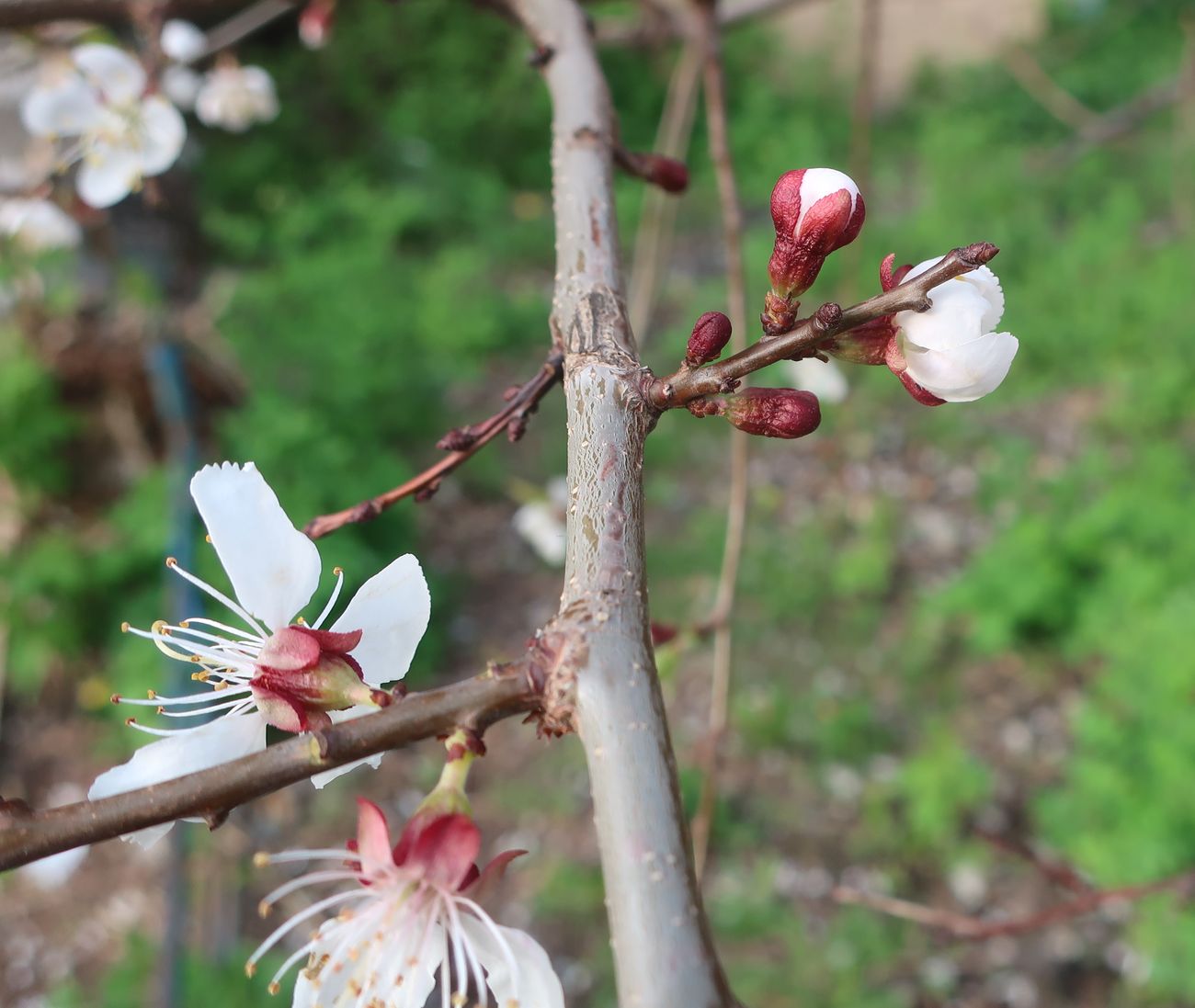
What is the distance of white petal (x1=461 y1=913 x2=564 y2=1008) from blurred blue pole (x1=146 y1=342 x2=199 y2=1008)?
973 millimetres

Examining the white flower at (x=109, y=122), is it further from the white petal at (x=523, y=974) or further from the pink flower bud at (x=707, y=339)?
the white petal at (x=523, y=974)

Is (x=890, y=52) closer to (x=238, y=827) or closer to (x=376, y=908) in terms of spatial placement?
(x=238, y=827)

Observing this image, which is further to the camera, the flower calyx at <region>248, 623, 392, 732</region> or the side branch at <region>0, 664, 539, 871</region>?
the flower calyx at <region>248, 623, 392, 732</region>

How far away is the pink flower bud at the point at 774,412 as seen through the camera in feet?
1.62

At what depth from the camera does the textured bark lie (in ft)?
1.15

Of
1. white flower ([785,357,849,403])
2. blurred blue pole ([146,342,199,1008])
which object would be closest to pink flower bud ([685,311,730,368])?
blurred blue pole ([146,342,199,1008])

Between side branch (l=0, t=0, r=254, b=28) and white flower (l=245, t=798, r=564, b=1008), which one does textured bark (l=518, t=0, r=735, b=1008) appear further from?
side branch (l=0, t=0, r=254, b=28)

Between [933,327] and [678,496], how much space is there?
2.99 meters

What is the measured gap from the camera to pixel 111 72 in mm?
1144

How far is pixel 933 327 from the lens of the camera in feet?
1.56

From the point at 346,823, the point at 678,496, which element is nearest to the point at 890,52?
the point at 678,496

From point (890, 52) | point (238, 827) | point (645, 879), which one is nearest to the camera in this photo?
point (645, 879)

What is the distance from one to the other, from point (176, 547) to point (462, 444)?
1.89 metres

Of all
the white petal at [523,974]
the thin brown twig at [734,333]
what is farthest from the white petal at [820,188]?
the thin brown twig at [734,333]
